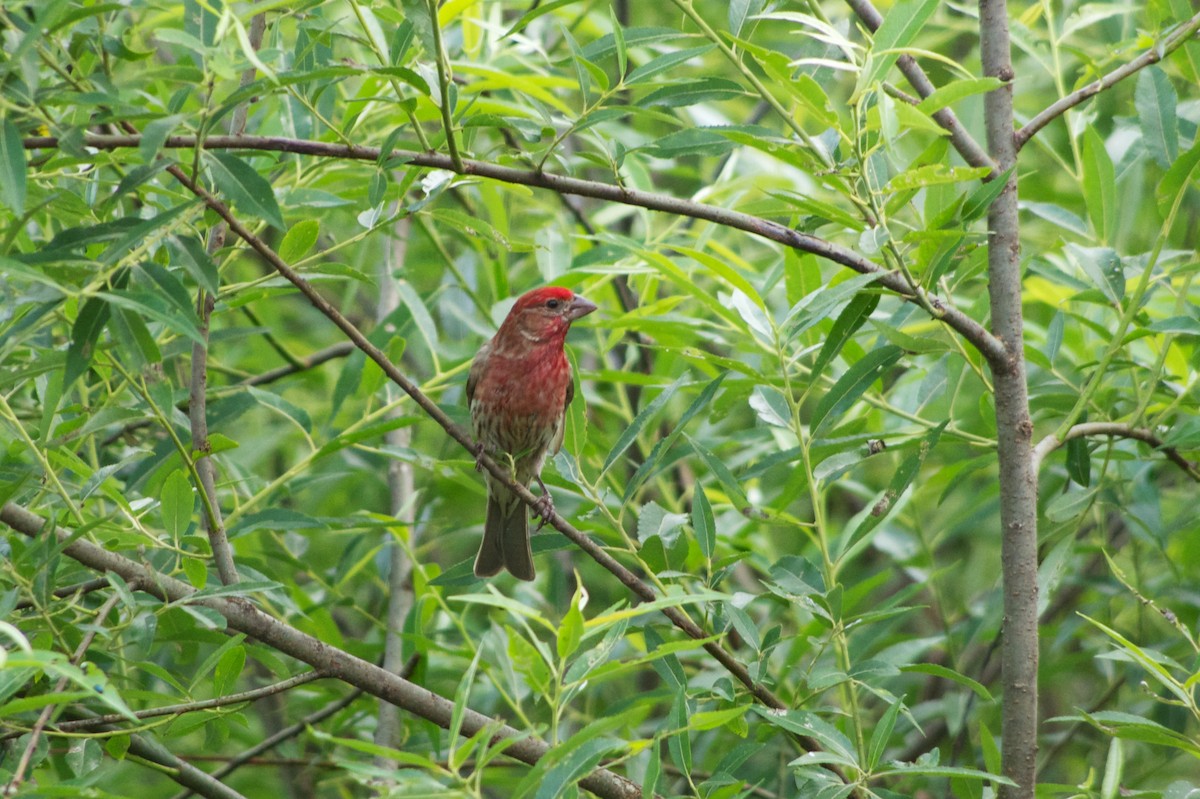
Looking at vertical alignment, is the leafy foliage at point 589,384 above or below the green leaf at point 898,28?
below

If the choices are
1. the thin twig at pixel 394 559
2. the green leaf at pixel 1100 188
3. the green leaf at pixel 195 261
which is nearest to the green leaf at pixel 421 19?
the green leaf at pixel 195 261

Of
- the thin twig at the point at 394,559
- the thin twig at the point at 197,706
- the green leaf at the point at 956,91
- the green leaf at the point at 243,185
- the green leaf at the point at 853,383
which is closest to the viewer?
the green leaf at the point at 243,185

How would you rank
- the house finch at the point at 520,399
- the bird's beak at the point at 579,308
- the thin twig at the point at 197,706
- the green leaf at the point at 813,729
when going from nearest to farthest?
the thin twig at the point at 197,706, the green leaf at the point at 813,729, the bird's beak at the point at 579,308, the house finch at the point at 520,399

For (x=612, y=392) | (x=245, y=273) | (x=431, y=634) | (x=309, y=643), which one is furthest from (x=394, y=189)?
(x=245, y=273)

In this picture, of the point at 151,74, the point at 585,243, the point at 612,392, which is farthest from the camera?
the point at 612,392

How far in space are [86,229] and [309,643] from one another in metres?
1.19

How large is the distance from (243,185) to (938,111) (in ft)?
6.07

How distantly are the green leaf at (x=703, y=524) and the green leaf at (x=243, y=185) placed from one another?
56.9 inches

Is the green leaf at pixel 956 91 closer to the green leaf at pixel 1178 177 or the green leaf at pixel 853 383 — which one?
the green leaf at pixel 853 383

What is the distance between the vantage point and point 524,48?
4508mm

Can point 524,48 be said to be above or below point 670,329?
above

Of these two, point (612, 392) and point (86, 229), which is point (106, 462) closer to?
point (86, 229)

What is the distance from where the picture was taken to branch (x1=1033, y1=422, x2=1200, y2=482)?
3.51 metres

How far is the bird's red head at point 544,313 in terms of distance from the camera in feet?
17.1
